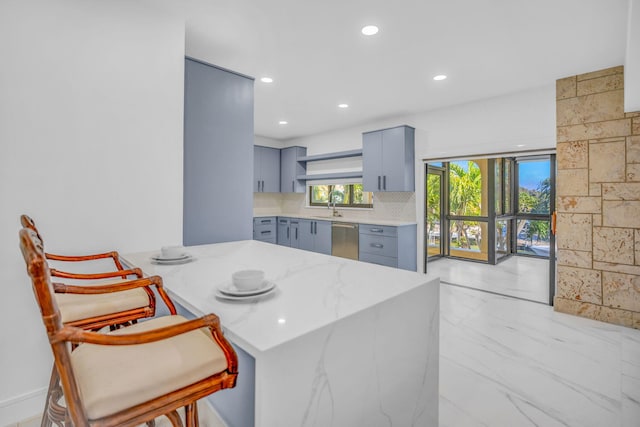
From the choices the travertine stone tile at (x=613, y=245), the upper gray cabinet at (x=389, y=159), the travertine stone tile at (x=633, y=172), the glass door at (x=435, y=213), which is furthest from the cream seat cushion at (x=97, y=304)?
the glass door at (x=435, y=213)

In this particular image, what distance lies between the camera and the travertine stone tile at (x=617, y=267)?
116 inches

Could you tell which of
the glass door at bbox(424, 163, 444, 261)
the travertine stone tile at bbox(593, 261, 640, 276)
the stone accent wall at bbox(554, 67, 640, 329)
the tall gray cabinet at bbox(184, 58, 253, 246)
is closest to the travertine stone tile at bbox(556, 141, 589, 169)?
the stone accent wall at bbox(554, 67, 640, 329)

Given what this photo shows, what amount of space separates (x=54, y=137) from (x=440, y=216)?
20.8 ft

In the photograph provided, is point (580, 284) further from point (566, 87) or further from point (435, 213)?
point (435, 213)

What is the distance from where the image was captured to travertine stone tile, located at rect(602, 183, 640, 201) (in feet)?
9.57

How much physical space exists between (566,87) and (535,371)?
295cm

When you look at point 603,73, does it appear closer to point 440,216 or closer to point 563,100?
point 563,100

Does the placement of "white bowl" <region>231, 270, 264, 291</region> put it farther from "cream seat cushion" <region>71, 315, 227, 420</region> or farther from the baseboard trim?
the baseboard trim

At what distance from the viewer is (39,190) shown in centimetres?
179

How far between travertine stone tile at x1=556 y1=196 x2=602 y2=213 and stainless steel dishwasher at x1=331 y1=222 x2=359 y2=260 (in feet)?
8.66

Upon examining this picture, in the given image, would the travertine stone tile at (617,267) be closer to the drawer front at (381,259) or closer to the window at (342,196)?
the drawer front at (381,259)

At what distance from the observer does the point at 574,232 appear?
3.28m

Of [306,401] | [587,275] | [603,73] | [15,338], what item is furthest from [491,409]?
[603,73]

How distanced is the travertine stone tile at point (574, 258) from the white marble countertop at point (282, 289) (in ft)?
9.34
